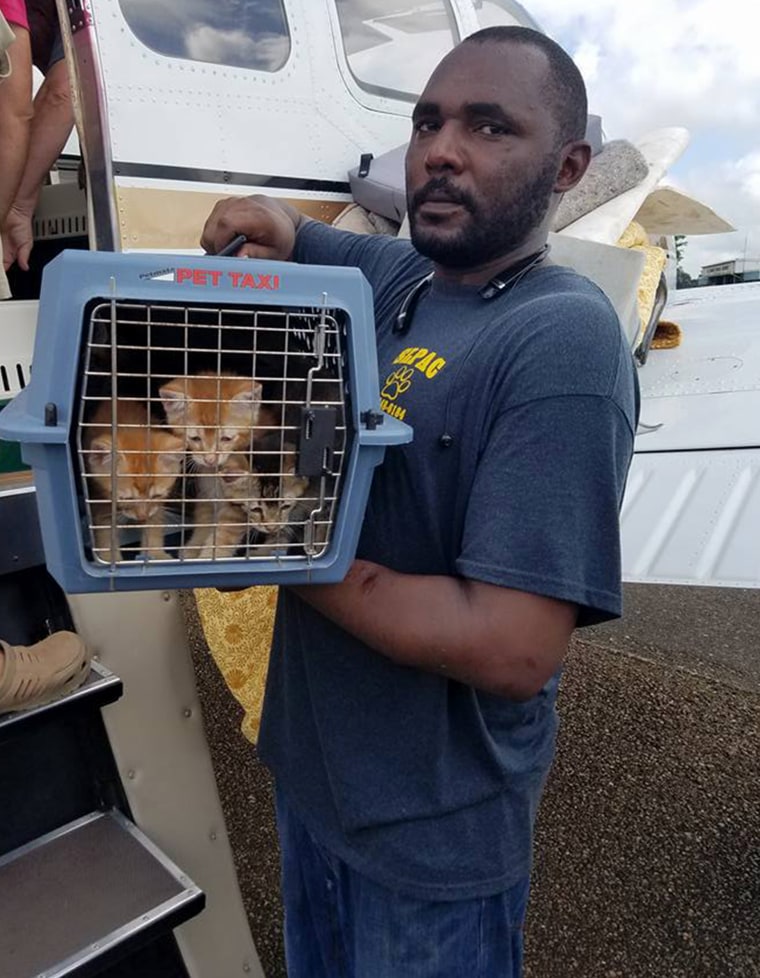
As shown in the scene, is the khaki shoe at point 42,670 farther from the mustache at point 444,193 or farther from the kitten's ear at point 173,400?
the mustache at point 444,193

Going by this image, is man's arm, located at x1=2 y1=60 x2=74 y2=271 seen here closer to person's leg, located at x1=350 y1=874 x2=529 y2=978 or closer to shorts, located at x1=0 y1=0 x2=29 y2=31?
shorts, located at x1=0 y1=0 x2=29 y2=31

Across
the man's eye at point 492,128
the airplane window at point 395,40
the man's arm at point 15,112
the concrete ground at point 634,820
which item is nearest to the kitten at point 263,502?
the man's eye at point 492,128

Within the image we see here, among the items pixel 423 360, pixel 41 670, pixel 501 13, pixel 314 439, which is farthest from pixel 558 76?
pixel 501 13

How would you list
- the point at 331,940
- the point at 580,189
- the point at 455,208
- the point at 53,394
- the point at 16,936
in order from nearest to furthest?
1. the point at 53,394
2. the point at 455,208
3. the point at 16,936
4. the point at 331,940
5. the point at 580,189

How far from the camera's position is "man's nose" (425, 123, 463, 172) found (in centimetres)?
119

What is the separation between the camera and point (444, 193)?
1208mm

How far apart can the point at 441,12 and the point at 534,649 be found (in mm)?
3627

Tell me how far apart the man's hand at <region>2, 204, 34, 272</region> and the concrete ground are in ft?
6.85

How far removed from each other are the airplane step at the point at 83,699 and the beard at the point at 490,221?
39.2 inches

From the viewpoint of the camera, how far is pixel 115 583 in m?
0.94

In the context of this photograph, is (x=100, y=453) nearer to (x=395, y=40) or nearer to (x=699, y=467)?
(x=699, y=467)

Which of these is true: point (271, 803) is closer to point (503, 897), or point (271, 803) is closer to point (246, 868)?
point (246, 868)

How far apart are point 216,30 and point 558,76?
2123 millimetres

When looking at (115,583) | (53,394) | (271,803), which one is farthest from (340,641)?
(271,803)
